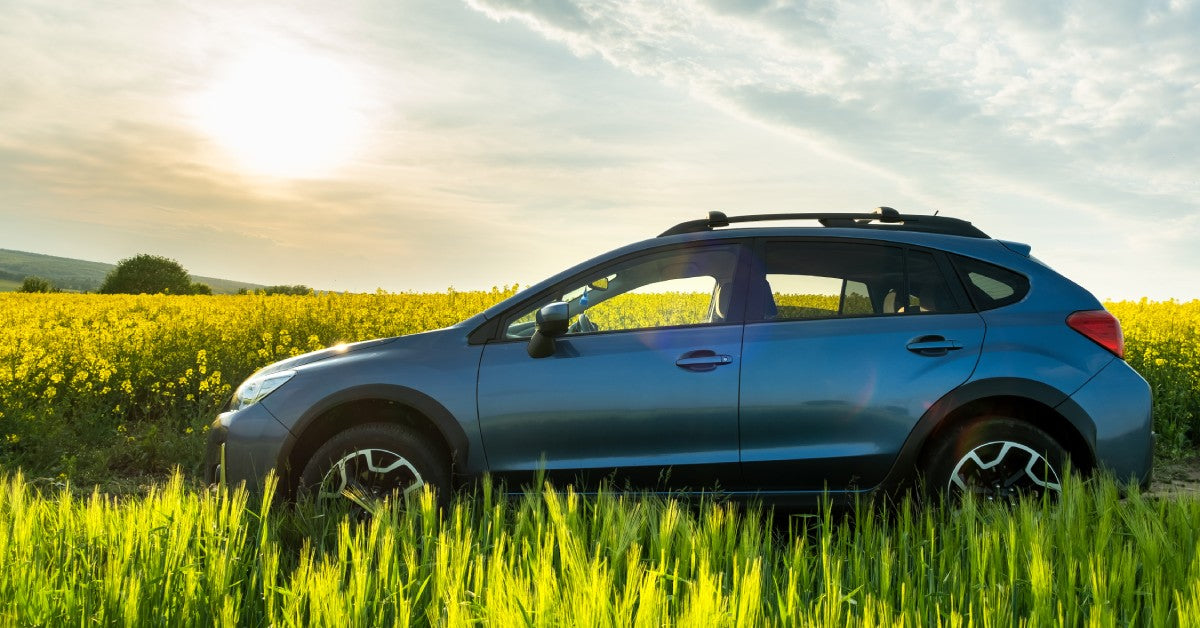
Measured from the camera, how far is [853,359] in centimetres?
438

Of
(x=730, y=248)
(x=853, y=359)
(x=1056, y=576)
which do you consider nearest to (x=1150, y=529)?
(x=1056, y=576)

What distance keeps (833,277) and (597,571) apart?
10.0ft

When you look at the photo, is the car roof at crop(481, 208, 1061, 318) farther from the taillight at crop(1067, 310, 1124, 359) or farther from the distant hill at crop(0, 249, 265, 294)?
the distant hill at crop(0, 249, 265, 294)

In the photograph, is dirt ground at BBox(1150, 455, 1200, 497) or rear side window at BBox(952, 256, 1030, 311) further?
dirt ground at BBox(1150, 455, 1200, 497)

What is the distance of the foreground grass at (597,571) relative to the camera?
7.30ft

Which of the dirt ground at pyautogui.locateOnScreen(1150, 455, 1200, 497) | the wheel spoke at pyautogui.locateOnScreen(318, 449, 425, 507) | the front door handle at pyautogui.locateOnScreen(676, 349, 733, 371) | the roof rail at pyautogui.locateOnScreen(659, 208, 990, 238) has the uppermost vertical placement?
the roof rail at pyautogui.locateOnScreen(659, 208, 990, 238)

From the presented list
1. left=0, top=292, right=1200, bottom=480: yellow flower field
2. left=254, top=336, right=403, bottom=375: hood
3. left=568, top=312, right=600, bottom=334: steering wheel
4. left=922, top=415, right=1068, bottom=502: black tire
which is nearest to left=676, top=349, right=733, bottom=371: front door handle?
left=568, top=312, right=600, bottom=334: steering wheel

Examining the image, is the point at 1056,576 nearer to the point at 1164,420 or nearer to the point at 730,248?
the point at 730,248

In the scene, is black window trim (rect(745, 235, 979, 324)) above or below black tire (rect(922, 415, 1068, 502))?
above

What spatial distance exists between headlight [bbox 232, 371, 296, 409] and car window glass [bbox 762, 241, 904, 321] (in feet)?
8.84

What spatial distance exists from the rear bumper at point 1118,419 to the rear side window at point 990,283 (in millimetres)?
576

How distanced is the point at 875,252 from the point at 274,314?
10.3 meters

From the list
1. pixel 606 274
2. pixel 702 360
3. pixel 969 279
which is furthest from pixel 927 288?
pixel 606 274

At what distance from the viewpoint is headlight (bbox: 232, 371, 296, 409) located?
4738 mm
